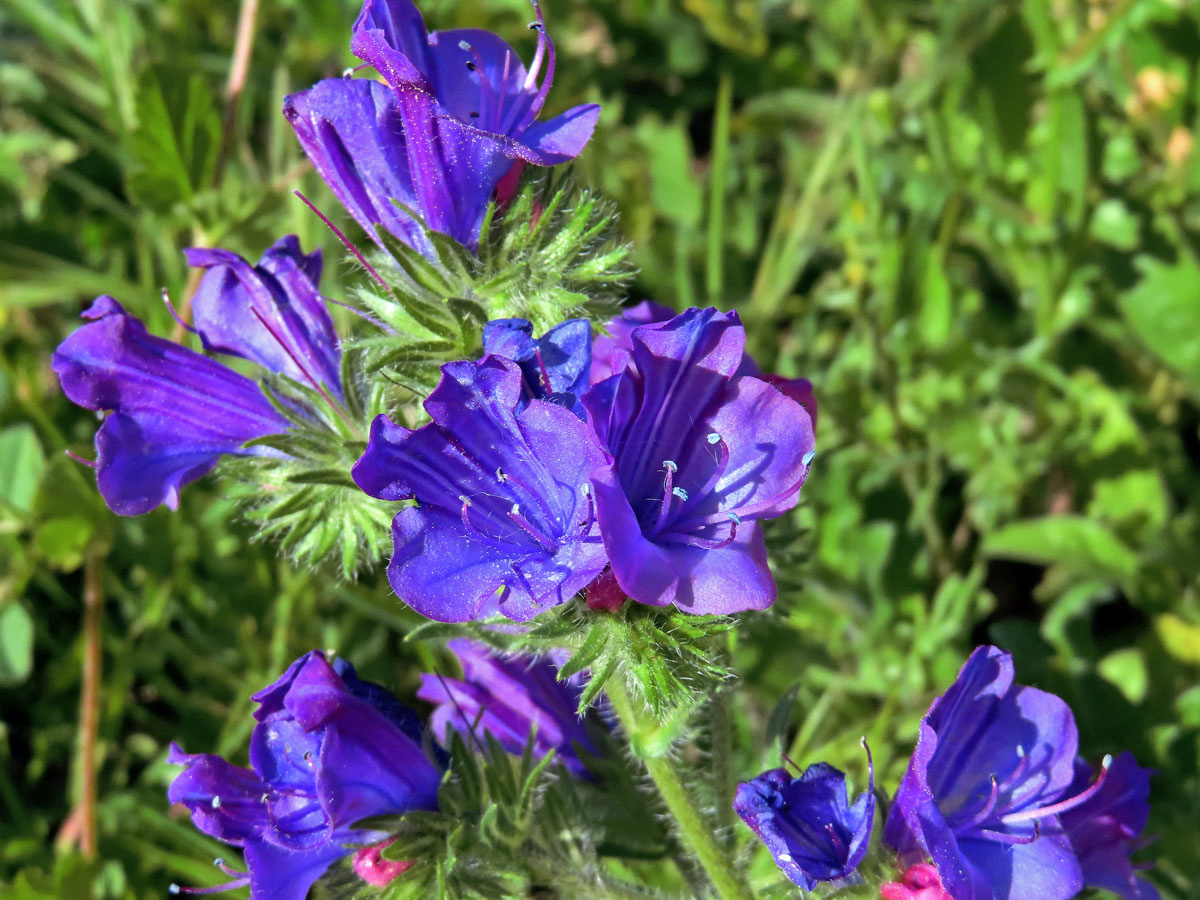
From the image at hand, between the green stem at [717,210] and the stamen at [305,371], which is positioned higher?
the stamen at [305,371]

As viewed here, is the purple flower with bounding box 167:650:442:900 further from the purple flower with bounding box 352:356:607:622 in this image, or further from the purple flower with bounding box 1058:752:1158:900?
the purple flower with bounding box 1058:752:1158:900

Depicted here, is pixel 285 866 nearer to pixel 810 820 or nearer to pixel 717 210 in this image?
pixel 810 820

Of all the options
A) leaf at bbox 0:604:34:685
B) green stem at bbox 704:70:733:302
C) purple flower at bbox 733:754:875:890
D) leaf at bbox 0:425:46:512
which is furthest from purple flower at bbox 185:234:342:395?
green stem at bbox 704:70:733:302

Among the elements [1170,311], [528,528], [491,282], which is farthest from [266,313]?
[1170,311]

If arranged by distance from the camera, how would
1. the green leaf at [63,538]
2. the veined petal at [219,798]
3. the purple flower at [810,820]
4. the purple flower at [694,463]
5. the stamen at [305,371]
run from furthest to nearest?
the green leaf at [63,538], the stamen at [305,371], the veined petal at [219,798], the purple flower at [810,820], the purple flower at [694,463]

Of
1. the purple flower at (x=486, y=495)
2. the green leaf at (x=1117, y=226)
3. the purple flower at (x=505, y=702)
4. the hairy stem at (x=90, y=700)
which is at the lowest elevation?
the hairy stem at (x=90, y=700)

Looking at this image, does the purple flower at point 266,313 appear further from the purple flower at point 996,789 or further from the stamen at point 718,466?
the purple flower at point 996,789

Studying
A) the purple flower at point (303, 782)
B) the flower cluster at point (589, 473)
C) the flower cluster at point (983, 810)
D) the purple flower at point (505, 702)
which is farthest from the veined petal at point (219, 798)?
the flower cluster at point (983, 810)
